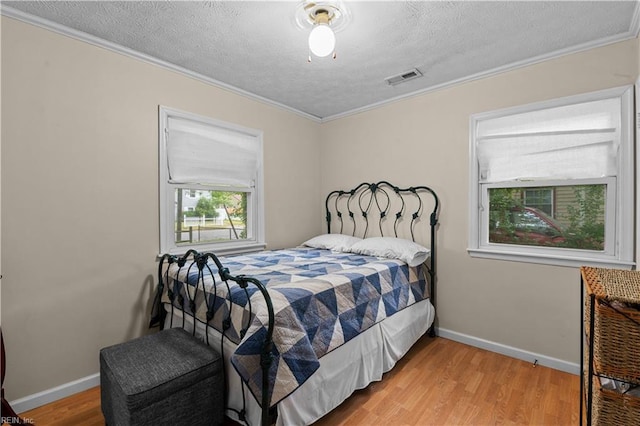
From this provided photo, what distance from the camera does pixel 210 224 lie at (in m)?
2.90

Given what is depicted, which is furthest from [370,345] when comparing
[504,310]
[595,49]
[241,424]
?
[595,49]

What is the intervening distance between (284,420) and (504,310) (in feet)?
6.79

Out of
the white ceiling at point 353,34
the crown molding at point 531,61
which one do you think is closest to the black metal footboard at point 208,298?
the white ceiling at point 353,34

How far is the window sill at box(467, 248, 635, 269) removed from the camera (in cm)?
212

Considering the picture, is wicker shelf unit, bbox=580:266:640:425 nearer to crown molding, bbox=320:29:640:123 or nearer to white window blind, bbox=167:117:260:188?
crown molding, bbox=320:29:640:123

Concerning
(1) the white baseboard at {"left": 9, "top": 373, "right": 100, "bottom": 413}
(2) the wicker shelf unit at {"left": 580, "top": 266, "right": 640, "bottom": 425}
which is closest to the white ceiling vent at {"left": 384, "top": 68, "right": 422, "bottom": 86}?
(2) the wicker shelf unit at {"left": 580, "top": 266, "right": 640, "bottom": 425}

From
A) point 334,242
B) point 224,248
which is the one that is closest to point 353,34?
point 334,242

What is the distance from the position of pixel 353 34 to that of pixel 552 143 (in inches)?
69.7

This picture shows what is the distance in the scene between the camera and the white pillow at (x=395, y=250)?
2.64 m

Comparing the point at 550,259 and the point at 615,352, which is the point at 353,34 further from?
the point at 550,259

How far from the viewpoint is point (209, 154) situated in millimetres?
2793

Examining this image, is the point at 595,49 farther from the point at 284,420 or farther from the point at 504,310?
the point at 284,420

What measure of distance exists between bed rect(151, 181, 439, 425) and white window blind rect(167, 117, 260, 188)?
2.51 ft

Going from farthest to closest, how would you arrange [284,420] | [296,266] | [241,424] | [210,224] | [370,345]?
[210,224] → [296,266] → [370,345] → [241,424] → [284,420]
